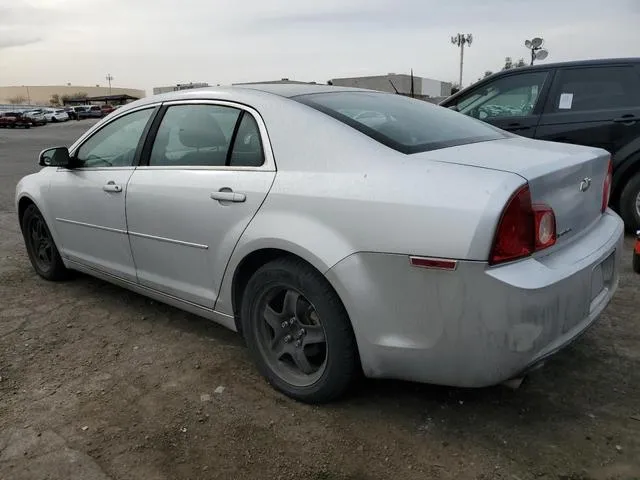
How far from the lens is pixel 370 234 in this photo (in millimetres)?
2295

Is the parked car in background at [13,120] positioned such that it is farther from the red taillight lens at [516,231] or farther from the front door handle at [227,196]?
the red taillight lens at [516,231]

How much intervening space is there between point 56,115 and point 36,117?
6134mm

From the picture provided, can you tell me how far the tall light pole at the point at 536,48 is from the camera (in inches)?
505

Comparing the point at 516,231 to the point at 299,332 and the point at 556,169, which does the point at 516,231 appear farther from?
the point at 299,332

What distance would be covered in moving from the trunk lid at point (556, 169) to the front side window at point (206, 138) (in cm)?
96

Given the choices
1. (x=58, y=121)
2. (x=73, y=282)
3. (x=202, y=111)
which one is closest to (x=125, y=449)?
(x=202, y=111)

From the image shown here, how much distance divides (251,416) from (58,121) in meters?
59.2

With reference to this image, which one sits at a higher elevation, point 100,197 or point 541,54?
point 541,54

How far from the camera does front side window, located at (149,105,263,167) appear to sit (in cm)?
293

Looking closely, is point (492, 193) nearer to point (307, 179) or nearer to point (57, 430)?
point (307, 179)

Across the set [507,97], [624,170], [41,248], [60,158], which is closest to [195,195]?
[60,158]

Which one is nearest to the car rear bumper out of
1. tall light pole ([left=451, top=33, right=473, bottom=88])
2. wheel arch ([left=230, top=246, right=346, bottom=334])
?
wheel arch ([left=230, top=246, right=346, bottom=334])

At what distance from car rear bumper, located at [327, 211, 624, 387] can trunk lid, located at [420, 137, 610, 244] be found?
169 millimetres

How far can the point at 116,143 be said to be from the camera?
12.5 feet
